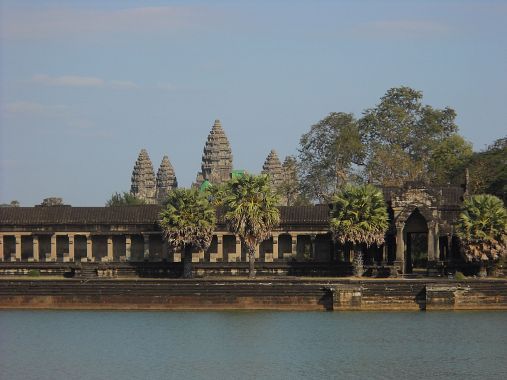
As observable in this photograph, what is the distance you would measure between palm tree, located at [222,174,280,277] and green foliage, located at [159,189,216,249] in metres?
2.53

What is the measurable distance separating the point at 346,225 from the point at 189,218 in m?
9.61

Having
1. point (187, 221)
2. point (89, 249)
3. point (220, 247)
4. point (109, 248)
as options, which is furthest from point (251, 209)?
point (89, 249)

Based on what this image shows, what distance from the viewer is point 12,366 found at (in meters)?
57.7

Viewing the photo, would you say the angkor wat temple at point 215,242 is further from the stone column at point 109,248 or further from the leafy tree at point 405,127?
the leafy tree at point 405,127

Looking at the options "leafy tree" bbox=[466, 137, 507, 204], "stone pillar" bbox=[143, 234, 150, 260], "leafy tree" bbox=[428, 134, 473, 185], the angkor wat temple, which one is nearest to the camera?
the angkor wat temple

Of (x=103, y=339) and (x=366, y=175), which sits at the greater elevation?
(x=366, y=175)

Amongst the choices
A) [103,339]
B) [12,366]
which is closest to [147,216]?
[103,339]

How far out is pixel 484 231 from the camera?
7831 cm

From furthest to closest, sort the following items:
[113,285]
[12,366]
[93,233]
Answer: [93,233]
[113,285]
[12,366]

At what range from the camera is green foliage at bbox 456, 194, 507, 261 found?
255 feet

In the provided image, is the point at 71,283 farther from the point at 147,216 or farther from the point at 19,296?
the point at 147,216

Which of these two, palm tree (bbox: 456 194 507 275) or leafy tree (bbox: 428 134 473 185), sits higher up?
leafy tree (bbox: 428 134 473 185)

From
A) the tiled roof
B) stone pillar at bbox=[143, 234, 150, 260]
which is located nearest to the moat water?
stone pillar at bbox=[143, 234, 150, 260]

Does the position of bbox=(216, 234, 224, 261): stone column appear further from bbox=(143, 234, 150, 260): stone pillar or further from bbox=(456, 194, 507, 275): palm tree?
bbox=(456, 194, 507, 275): palm tree
